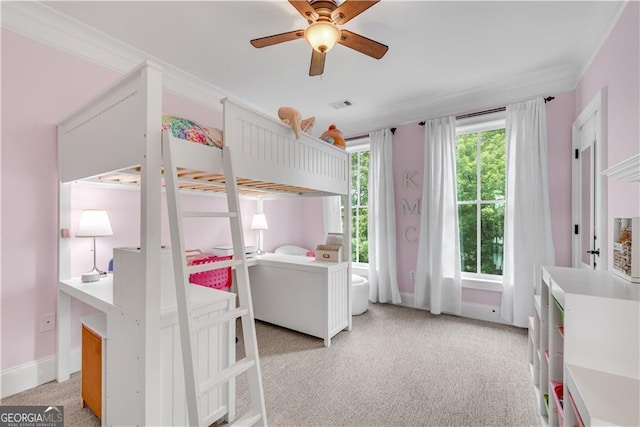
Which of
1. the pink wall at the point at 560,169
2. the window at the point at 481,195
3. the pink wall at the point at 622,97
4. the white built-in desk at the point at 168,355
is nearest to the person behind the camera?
the white built-in desk at the point at 168,355

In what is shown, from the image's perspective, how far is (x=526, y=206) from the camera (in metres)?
3.02

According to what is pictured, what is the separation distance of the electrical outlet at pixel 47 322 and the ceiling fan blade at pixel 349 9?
2933mm

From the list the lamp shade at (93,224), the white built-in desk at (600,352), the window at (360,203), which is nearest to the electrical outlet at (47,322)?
the lamp shade at (93,224)

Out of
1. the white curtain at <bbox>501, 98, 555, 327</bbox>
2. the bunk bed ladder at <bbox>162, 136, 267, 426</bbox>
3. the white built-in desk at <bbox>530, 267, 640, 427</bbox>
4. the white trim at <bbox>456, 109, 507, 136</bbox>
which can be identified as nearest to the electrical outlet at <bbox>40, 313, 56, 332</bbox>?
the bunk bed ladder at <bbox>162, 136, 267, 426</bbox>

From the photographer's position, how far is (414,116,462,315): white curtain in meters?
3.49

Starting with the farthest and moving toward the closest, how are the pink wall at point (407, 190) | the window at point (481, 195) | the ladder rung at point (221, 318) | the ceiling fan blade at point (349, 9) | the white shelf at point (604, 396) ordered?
the pink wall at point (407, 190)
the window at point (481, 195)
the ceiling fan blade at point (349, 9)
the ladder rung at point (221, 318)
the white shelf at point (604, 396)

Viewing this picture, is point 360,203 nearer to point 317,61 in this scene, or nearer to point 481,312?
point 481,312

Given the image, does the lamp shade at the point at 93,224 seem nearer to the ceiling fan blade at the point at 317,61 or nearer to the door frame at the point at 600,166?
the ceiling fan blade at the point at 317,61

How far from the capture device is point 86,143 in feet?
5.88

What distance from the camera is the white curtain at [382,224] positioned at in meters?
3.91

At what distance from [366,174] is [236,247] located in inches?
130

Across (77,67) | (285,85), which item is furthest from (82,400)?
(285,85)

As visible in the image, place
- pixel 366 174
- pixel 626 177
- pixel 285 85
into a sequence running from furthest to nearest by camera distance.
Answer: pixel 366 174
pixel 285 85
pixel 626 177

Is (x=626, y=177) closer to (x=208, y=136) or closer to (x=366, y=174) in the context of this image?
(x=208, y=136)
